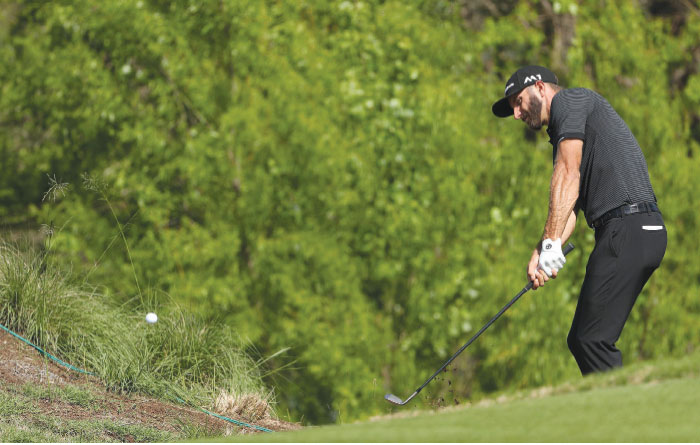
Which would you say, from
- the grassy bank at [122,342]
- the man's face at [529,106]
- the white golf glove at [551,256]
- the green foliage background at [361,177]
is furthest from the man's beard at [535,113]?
the green foliage background at [361,177]

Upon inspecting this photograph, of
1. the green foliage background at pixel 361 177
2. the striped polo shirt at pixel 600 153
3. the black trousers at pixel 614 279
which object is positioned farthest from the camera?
the green foliage background at pixel 361 177

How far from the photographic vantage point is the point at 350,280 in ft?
27.0

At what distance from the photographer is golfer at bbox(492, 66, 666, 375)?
4836 millimetres

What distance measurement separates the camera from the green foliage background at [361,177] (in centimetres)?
815

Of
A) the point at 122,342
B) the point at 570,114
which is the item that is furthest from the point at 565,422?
the point at 122,342

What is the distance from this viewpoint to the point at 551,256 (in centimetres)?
517

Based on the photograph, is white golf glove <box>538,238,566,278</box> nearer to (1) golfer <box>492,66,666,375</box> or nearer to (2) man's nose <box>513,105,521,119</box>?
(1) golfer <box>492,66,666,375</box>

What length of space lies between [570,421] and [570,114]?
189 centimetres

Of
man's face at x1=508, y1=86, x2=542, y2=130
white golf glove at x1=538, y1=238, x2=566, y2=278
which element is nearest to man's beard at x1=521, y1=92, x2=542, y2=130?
man's face at x1=508, y1=86, x2=542, y2=130

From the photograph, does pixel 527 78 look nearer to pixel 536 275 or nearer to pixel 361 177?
pixel 536 275

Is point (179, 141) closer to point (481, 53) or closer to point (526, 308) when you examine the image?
point (481, 53)

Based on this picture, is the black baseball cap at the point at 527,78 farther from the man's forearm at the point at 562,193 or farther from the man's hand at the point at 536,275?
the man's hand at the point at 536,275

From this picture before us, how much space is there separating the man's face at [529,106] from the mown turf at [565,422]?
179 centimetres

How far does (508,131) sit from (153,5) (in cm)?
340
